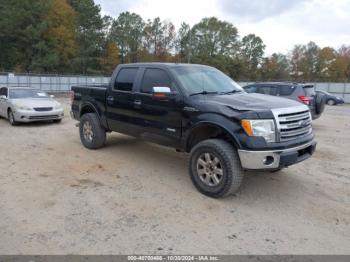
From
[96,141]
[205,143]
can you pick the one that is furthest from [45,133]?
[205,143]

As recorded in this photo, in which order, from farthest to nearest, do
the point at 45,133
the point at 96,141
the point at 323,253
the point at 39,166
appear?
1. the point at 45,133
2. the point at 96,141
3. the point at 39,166
4. the point at 323,253

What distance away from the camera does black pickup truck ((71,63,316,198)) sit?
13.6 feet

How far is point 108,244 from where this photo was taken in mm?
3293

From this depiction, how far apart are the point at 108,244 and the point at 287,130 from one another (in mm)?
2790

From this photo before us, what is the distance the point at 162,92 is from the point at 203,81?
789 millimetres

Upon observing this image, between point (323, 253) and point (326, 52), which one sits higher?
point (326, 52)

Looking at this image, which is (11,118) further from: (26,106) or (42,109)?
(42,109)

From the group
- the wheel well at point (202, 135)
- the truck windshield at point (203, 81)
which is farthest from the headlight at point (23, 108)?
the wheel well at point (202, 135)

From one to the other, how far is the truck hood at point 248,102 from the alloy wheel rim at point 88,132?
329cm

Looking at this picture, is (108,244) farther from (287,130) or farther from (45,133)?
(45,133)

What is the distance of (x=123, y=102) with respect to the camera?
6.04 metres

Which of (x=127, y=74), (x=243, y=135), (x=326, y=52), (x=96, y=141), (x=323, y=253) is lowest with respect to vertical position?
(x=323, y=253)

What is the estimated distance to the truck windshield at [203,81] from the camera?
5.13m

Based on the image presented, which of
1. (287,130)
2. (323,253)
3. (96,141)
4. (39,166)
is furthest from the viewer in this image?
(96,141)
